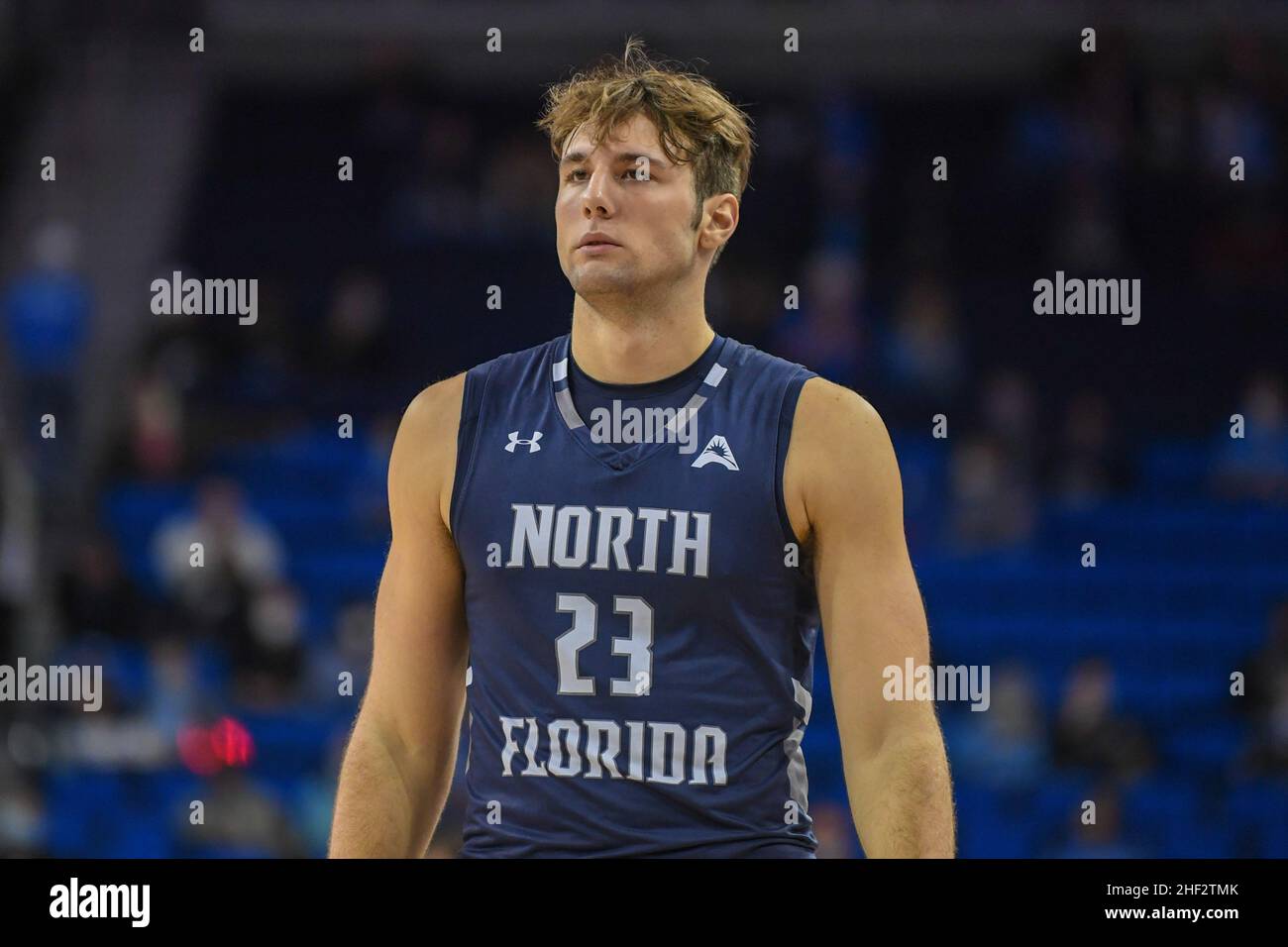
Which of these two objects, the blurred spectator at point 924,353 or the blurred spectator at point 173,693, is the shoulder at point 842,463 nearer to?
the blurred spectator at point 173,693

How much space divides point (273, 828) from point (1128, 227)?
785 cm

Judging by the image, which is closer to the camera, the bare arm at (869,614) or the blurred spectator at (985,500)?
the bare arm at (869,614)

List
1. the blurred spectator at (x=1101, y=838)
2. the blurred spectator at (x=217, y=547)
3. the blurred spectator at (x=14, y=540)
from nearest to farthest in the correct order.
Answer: the blurred spectator at (x=1101, y=838) < the blurred spectator at (x=14, y=540) < the blurred spectator at (x=217, y=547)

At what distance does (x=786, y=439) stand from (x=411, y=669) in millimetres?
908

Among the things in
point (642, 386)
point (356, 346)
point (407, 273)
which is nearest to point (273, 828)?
point (356, 346)

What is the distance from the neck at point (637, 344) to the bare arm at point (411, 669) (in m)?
0.34

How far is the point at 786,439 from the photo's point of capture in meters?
3.63

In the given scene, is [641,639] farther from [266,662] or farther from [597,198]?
[266,662]

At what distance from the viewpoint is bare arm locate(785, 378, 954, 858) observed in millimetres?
3512

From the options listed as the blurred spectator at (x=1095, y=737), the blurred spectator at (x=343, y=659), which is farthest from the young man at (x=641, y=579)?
the blurred spectator at (x=1095, y=737)

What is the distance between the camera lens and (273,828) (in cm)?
909

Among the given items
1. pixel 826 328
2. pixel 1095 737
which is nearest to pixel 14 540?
pixel 826 328

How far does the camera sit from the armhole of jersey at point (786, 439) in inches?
140
